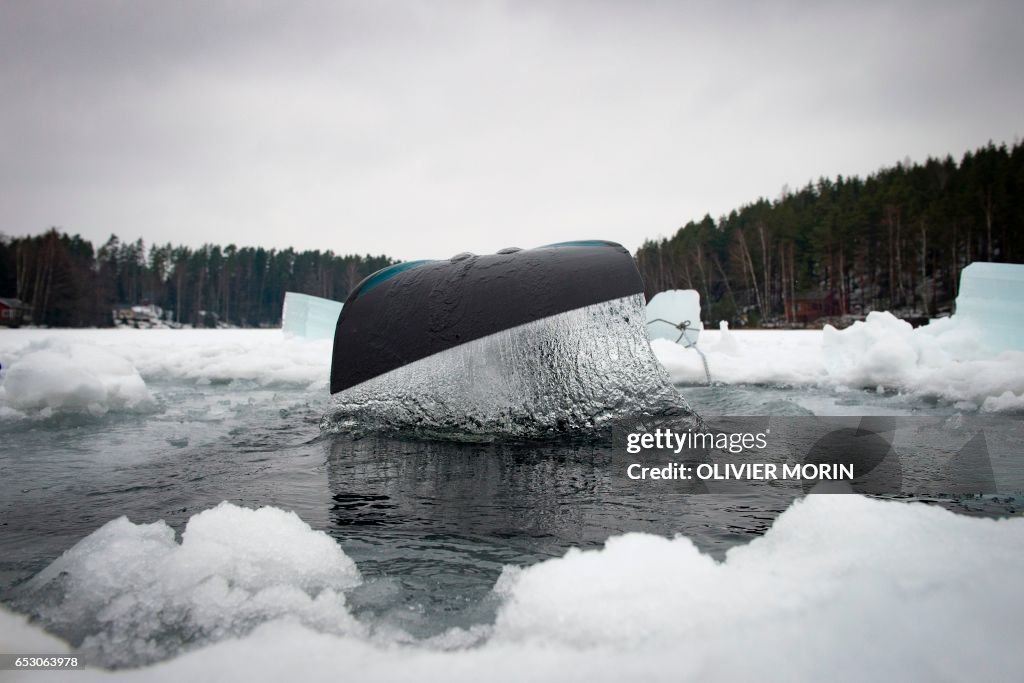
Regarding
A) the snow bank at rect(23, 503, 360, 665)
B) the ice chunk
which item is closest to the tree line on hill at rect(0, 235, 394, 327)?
the ice chunk

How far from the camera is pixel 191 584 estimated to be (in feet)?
5.26

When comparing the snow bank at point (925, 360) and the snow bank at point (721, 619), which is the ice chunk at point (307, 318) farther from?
the snow bank at point (721, 619)

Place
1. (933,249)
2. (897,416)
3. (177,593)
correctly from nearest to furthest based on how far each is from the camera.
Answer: (177,593), (897,416), (933,249)

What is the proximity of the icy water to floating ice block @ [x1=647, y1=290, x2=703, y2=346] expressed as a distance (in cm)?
798

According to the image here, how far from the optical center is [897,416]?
15.3 feet

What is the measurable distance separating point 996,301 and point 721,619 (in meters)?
8.76

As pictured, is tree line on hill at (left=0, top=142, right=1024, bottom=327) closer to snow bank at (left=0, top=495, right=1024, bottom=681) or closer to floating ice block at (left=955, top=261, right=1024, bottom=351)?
floating ice block at (left=955, top=261, right=1024, bottom=351)

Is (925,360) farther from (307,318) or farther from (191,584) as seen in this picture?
(307,318)

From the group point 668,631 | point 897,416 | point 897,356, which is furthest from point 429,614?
point 897,356

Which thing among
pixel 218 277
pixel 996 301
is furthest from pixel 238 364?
pixel 218 277

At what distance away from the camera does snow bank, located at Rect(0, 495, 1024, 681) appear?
4.03ft

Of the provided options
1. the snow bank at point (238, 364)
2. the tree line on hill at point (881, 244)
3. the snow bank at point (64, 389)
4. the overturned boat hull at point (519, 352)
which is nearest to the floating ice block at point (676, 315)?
the snow bank at point (238, 364)

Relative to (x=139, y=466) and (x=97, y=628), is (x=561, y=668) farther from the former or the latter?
(x=139, y=466)

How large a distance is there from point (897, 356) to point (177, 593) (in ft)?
24.1
